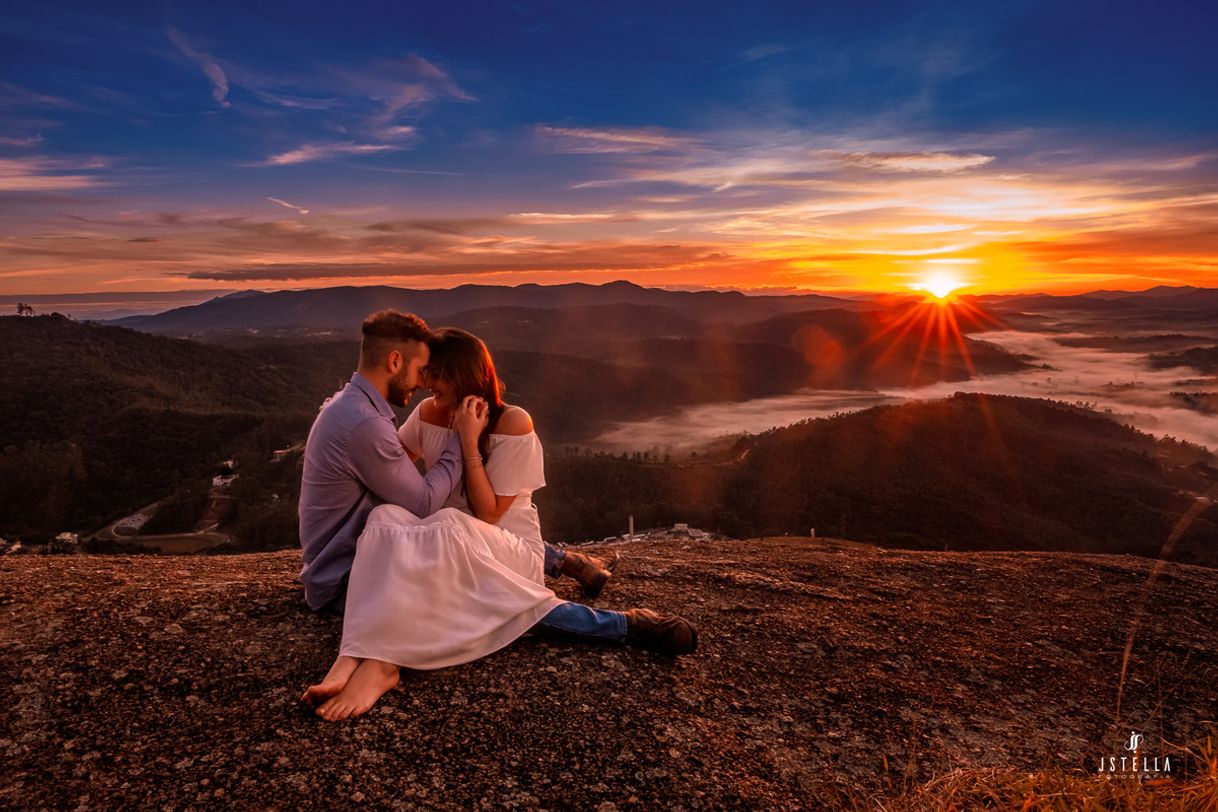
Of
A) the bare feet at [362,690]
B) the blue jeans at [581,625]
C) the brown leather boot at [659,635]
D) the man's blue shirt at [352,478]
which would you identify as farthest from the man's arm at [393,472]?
the brown leather boot at [659,635]

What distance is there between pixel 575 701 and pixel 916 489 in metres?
103

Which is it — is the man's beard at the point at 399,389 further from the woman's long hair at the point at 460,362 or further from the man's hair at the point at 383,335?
the woman's long hair at the point at 460,362

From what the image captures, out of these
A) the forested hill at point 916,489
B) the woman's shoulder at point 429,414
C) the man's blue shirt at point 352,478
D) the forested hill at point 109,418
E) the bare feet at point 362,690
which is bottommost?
the forested hill at point 916,489

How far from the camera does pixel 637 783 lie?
11.3 ft

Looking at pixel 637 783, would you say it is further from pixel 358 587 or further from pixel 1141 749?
pixel 1141 749

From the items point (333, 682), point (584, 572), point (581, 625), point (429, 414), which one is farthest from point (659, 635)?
point (429, 414)

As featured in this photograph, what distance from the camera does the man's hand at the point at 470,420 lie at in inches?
175

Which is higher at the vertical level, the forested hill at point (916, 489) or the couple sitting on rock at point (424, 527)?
the couple sitting on rock at point (424, 527)

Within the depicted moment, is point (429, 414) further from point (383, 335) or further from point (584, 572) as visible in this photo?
point (584, 572)

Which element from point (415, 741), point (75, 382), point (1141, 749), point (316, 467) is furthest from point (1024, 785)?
point (75, 382)

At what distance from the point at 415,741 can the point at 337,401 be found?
2045 millimetres

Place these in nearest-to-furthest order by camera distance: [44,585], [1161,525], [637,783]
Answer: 1. [637,783]
2. [44,585]
3. [1161,525]

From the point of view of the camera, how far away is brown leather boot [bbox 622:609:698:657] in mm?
4703

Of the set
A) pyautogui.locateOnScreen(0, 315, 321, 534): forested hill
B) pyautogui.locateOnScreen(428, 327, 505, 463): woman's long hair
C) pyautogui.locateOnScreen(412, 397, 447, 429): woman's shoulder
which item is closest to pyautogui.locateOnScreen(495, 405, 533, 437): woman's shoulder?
pyautogui.locateOnScreen(428, 327, 505, 463): woman's long hair
